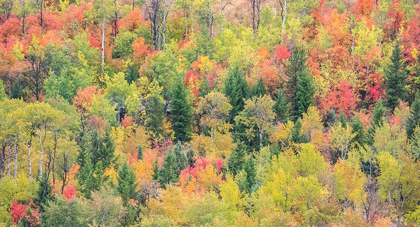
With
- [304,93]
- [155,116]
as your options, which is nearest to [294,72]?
[304,93]

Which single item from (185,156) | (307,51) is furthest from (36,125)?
(307,51)

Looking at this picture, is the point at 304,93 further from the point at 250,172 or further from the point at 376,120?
the point at 250,172

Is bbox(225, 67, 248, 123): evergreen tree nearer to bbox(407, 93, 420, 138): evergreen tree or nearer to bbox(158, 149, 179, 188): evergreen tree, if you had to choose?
bbox(158, 149, 179, 188): evergreen tree

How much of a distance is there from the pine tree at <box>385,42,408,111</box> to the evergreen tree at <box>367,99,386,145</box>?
5.31 m

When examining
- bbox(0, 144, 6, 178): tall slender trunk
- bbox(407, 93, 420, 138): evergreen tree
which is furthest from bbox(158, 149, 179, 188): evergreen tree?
bbox(407, 93, 420, 138): evergreen tree

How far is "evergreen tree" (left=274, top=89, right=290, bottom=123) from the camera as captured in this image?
79.4 metres

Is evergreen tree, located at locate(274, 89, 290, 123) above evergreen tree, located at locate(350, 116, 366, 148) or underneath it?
above

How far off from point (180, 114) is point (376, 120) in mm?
24427

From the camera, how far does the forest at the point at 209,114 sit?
57781 millimetres

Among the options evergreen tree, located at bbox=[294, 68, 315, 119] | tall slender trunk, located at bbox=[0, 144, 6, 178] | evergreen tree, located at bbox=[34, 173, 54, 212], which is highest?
evergreen tree, located at bbox=[294, 68, 315, 119]

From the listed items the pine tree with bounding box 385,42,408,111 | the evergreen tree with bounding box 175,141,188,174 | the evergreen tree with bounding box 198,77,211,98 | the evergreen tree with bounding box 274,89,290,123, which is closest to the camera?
the evergreen tree with bounding box 175,141,188,174

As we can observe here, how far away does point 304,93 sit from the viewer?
266 ft

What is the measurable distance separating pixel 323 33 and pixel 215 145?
76.5 feet

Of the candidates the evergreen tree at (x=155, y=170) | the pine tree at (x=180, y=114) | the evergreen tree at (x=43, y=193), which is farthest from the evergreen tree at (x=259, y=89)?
the evergreen tree at (x=43, y=193)
